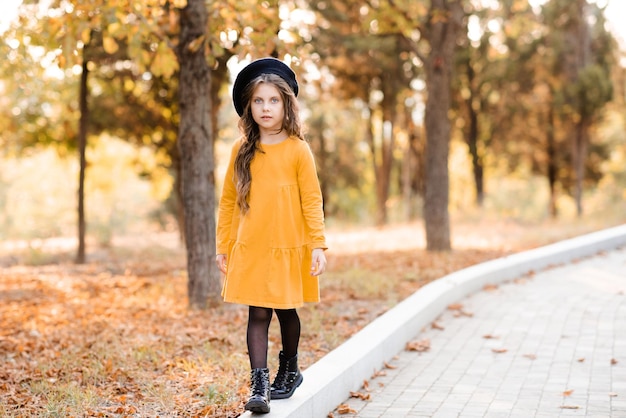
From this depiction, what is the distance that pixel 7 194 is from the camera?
48062 millimetres

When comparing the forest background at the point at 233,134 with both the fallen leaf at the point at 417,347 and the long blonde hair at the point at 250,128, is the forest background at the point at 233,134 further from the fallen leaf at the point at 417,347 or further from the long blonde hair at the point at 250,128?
the long blonde hair at the point at 250,128

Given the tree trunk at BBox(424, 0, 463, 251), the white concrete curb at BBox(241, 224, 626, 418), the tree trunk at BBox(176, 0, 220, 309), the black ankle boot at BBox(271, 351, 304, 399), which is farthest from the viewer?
the tree trunk at BBox(424, 0, 463, 251)

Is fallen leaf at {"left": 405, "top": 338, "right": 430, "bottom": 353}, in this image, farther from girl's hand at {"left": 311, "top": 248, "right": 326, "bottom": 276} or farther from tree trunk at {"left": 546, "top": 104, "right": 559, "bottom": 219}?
tree trunk at {"left": 546, "top": 104, "right": 559, "bottom": 219}

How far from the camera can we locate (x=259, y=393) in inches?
161

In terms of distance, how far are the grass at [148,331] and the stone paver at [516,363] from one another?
2.43 ft

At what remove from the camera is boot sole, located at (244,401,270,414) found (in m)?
4.02

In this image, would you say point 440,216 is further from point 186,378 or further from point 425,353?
point 186,378

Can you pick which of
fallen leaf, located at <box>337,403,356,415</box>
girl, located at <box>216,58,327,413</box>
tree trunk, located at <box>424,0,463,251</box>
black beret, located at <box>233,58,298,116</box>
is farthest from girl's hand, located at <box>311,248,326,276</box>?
tree trunk, located at <box>424,0,463,251</box>

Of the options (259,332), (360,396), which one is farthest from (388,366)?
(259,332)

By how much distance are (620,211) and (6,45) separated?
55.2ft

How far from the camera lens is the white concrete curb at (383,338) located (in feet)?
15.1

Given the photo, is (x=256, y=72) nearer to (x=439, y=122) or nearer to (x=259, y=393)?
(x=259, y=393)

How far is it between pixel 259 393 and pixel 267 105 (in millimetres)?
1605

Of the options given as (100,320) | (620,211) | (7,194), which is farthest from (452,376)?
(7,194)
